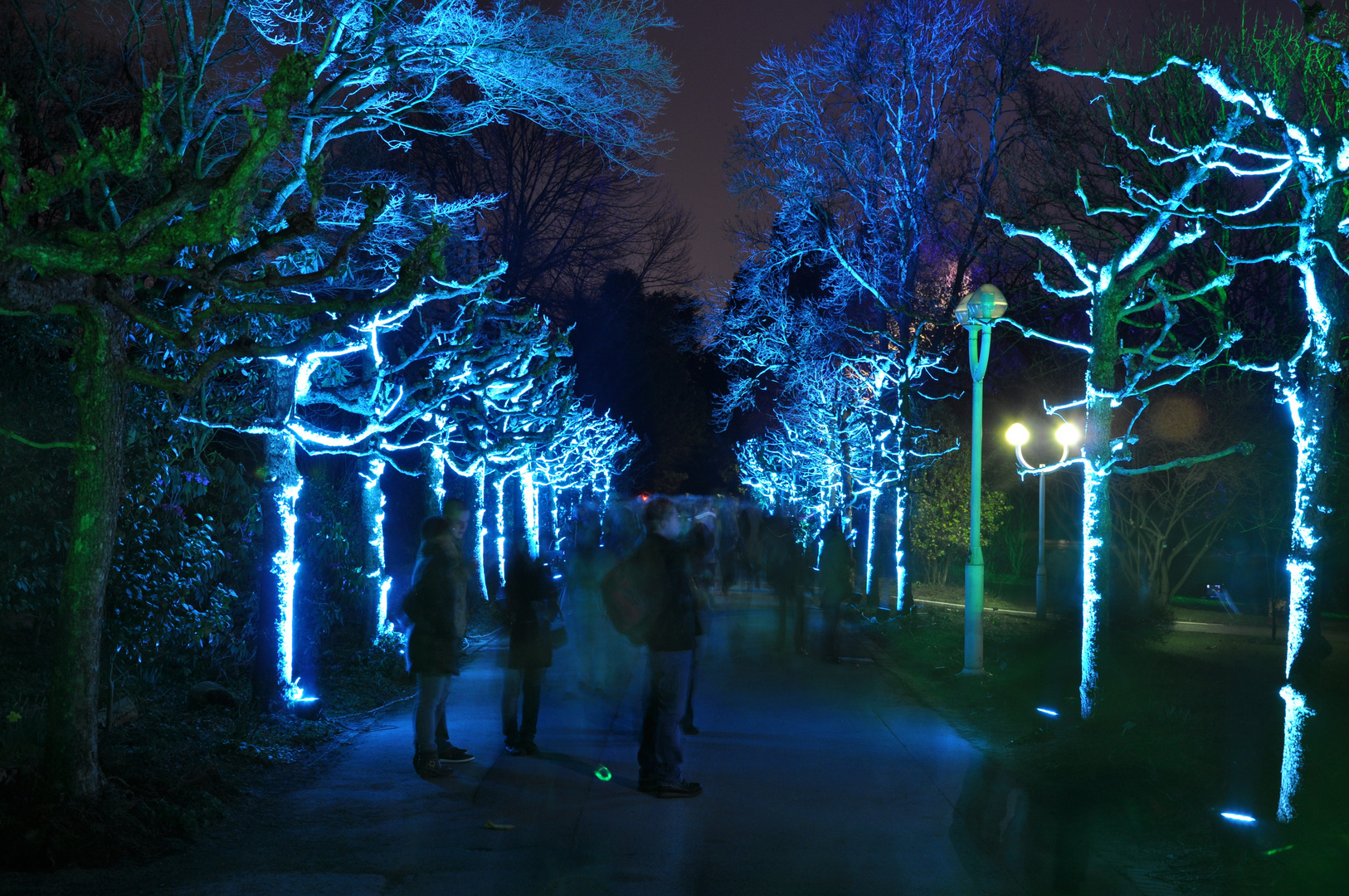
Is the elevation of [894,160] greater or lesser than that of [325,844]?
greater

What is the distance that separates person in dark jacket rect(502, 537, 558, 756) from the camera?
8586mm

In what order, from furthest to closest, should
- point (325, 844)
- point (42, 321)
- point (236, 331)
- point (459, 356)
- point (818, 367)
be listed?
1. point (818, 367)
2. point (459, 356)
3. point (236, 331)
4. point (42, 321)
5. point (325, 844)

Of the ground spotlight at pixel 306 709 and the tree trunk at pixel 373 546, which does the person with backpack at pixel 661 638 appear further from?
the tree trunk at pixel 373 546

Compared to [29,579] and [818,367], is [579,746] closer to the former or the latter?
[29,579]

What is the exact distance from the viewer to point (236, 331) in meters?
10.6

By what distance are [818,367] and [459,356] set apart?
1484 cm

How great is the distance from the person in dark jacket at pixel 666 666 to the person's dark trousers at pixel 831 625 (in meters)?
7.36

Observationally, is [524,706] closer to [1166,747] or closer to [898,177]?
[1166,747]

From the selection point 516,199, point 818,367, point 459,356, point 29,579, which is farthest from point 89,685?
point 516,199

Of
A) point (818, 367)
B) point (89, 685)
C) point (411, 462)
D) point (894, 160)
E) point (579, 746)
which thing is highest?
point (894, 160)

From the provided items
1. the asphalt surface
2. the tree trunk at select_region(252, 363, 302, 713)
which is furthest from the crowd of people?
the tree trunk at select_region(252, 363, 302, 713)

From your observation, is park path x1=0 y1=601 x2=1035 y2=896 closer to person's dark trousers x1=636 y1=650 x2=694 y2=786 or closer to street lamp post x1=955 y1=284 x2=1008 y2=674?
person's dark trousers x1=636 y1=650 x2=694 y2=786

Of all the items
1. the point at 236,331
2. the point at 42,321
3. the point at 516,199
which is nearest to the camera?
the point at 42,321

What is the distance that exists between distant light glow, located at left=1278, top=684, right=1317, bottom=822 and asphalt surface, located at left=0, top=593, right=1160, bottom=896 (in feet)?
4.95
